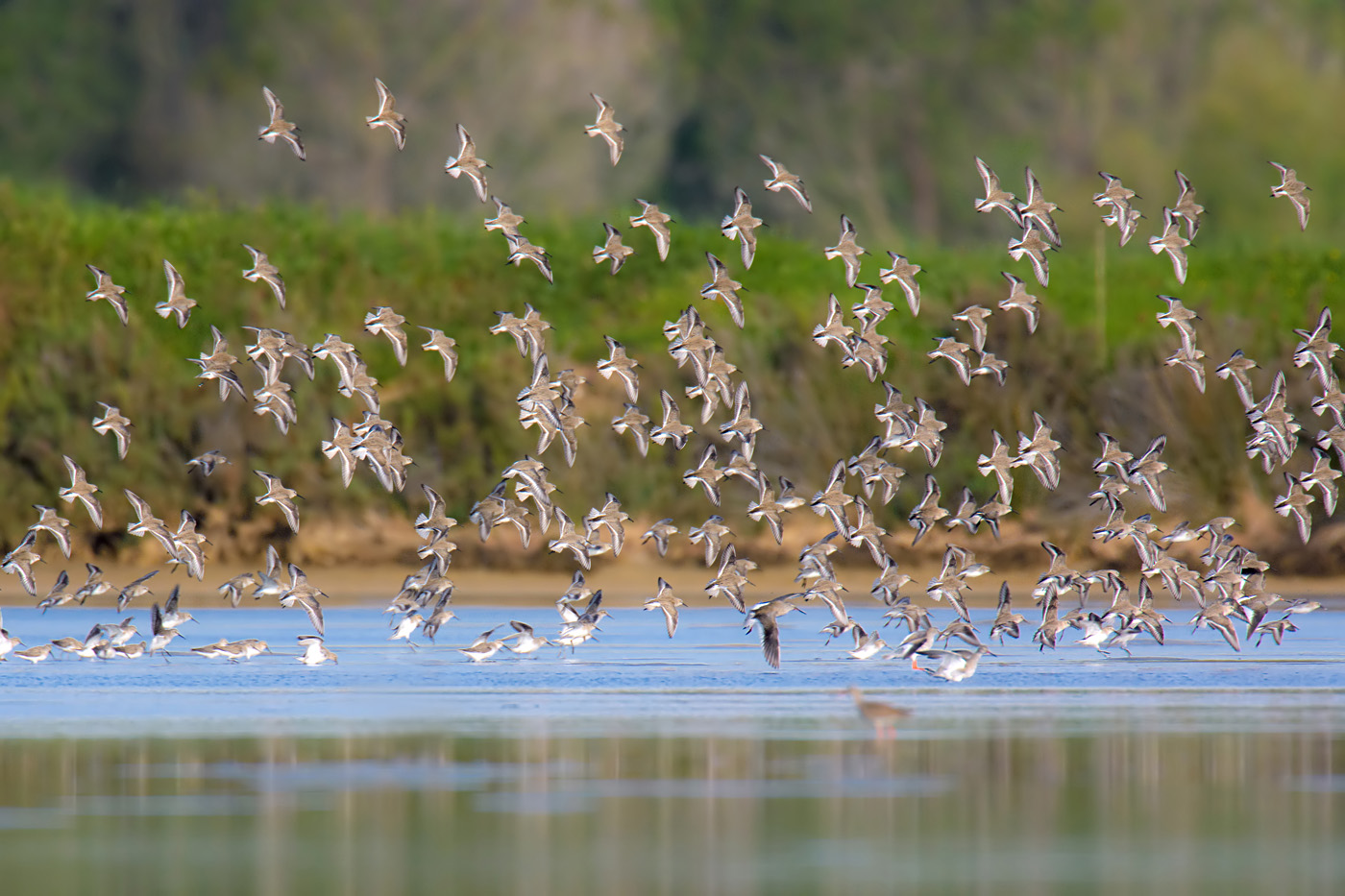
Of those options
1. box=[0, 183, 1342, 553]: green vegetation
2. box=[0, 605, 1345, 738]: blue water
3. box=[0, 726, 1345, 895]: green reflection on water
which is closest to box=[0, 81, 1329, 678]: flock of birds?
box=[0, 605, 1345, 738]: blue water

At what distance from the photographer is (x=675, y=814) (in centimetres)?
1248

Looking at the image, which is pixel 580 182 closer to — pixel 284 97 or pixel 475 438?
pixel 284 97

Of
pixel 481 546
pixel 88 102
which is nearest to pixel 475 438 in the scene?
pixel 481 546

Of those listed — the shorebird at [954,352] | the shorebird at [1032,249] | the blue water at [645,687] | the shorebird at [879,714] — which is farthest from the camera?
the shorebird at [954,352]

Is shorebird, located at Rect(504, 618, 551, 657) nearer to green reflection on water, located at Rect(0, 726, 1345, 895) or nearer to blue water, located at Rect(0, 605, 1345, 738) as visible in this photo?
blue water, located at Rect(0, 605, 1345, 738)

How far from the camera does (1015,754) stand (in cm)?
1427

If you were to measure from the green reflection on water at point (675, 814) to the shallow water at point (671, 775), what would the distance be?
27 millimetres

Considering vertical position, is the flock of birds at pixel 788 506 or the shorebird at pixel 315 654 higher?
the flock of birds at pixel 788 506

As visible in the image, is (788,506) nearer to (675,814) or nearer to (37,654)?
(37,654)

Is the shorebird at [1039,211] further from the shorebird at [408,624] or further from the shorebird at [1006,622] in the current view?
the shorebird at [408,624]

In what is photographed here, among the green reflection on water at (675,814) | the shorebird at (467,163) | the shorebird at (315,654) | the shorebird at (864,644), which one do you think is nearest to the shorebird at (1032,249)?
the shorebird at (864,644)

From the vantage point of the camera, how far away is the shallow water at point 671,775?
36.4 ft

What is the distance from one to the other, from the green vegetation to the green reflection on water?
12.7 metres

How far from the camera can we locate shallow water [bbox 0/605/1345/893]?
1109 cm
